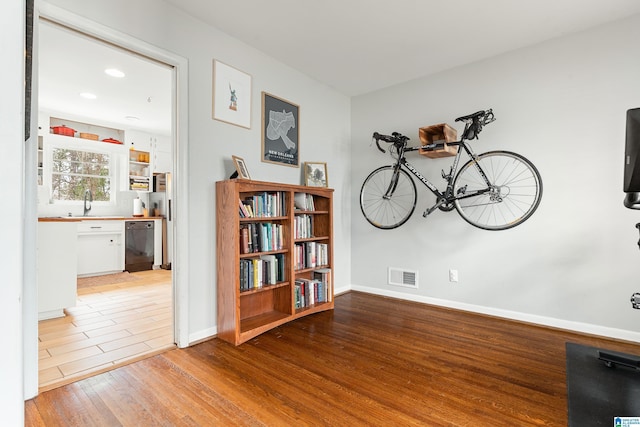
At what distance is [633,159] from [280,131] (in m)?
2.72

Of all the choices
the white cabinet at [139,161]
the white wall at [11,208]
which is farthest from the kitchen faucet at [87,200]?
the white wall at [11,208]

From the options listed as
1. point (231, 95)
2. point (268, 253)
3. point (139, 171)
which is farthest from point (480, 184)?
point (139, 171)

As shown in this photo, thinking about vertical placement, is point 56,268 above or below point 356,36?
below

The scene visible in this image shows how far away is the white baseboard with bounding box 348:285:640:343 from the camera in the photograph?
257 cm

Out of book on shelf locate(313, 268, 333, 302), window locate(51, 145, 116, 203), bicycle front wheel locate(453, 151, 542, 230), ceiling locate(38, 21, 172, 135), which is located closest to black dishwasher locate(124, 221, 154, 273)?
window locate(51, 145, 116, 203)

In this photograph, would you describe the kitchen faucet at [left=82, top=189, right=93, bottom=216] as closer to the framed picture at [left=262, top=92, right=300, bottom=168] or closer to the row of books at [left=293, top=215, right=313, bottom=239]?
the framed picture at [left=262, top=92, right=300, bottom=168]

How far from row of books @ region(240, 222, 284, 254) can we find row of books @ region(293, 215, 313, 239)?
7.4 inches

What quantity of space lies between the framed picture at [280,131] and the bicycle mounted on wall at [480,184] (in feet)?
3.05

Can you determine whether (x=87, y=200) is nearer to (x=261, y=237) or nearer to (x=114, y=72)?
(x=114, y=72)

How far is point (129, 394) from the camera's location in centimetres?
180

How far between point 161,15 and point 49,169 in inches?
164

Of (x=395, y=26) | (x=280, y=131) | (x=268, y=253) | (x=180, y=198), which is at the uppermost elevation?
(x=395, y=26)

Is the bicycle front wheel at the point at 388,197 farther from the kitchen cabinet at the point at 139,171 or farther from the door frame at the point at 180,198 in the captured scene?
the kitchen cabinet at the point at 139,171

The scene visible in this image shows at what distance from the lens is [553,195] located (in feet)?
9.42
